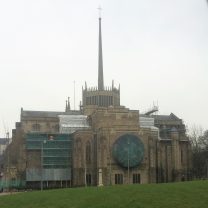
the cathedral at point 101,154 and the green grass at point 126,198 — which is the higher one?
the cathedral at point 101,154

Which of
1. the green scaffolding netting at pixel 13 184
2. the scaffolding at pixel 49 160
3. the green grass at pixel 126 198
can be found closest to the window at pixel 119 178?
the scaffolding at pixel 49 160

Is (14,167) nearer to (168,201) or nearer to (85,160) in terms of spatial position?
(85,160)

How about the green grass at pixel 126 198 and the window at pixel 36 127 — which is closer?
the green grass at pixel 126 198

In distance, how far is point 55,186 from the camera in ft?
315

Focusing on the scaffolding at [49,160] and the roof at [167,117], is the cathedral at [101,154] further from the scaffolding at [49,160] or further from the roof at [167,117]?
the roof at [167,117]

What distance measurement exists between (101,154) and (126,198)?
192 feet

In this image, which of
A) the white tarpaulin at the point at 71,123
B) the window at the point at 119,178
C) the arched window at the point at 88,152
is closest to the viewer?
the window at the point at 119,178

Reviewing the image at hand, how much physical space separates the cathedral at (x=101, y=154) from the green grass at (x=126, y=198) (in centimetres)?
4788

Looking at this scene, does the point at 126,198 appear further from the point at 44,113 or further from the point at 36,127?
the point at 44,113

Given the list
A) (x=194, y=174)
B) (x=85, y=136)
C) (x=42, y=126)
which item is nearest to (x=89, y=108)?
(x=42, y=126)

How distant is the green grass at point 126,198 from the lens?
3331 centimetres

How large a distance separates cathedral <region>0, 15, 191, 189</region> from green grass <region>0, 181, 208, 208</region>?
47.9 meters

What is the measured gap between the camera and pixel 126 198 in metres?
35.6

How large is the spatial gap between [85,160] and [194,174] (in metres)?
25.7
